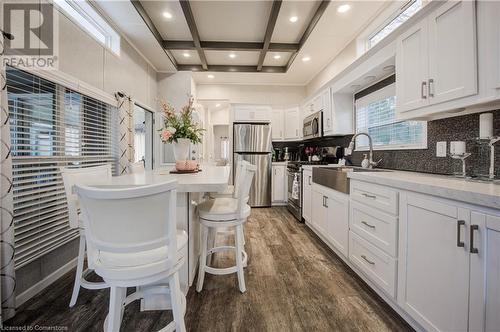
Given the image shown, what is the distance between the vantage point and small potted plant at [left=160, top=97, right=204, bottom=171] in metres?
2.03

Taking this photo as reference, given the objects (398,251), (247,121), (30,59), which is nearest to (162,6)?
(30,59)

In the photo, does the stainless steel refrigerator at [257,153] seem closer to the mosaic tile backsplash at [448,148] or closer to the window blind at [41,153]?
the mosaic tile backsplash at [448,148]

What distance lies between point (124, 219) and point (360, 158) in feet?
10.2

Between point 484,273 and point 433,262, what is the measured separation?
0.27 m

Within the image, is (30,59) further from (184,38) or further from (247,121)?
(247,121)

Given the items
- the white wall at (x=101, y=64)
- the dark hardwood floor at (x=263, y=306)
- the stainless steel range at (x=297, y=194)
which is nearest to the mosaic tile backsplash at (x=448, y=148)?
the dark hardwood floor at (x=263, y=306)

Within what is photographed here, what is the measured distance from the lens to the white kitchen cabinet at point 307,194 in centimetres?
331

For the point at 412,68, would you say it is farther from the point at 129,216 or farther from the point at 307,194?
the point at 129,216

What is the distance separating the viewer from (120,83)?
3.10 m

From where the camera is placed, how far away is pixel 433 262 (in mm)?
1235

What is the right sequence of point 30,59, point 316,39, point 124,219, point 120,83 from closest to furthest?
point 124,219 < point 30,59 < point 120,83 < point 316,39

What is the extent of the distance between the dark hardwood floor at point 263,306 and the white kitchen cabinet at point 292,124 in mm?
3264

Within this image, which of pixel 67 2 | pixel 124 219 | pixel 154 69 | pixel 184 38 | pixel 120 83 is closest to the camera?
pixel 124 219

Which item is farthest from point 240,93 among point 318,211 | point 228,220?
point 228,220
